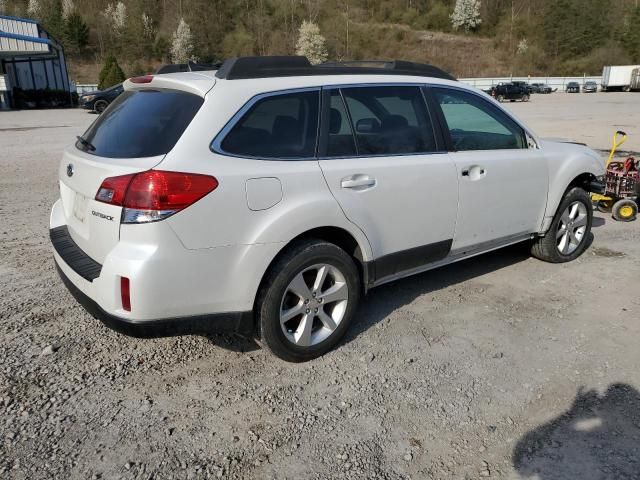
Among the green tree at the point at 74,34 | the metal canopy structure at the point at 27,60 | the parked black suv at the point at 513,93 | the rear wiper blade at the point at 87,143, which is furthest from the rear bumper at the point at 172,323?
the green tree at the point at 74,34

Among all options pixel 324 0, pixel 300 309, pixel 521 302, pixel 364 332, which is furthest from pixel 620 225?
pixel 324 0

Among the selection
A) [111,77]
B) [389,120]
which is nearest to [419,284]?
[389,120]

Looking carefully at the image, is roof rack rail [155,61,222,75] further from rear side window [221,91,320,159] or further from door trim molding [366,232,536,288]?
door trim molding [366,232,536,288]

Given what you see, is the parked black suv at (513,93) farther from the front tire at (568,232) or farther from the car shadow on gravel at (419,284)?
the car shadow on gravel at (419,284)

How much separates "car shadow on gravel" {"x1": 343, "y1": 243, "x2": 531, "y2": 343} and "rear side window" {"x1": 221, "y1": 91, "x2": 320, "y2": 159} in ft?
4.59

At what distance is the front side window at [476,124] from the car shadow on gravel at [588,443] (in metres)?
2.00

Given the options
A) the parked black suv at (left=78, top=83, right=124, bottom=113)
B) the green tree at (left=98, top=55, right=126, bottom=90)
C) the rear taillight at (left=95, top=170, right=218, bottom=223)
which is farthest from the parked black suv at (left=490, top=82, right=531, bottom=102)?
the rear taillight at (left=95, top=170, right=218, bottom=223)

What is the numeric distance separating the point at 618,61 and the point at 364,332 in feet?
305

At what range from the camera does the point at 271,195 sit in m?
2.98

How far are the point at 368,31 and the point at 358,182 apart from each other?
111 metres

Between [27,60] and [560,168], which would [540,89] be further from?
[560,168]

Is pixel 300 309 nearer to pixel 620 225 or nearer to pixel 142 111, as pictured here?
pixel 142 111

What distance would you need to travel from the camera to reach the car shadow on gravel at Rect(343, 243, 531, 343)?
4043mm

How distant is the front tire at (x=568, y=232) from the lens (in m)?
5.02
